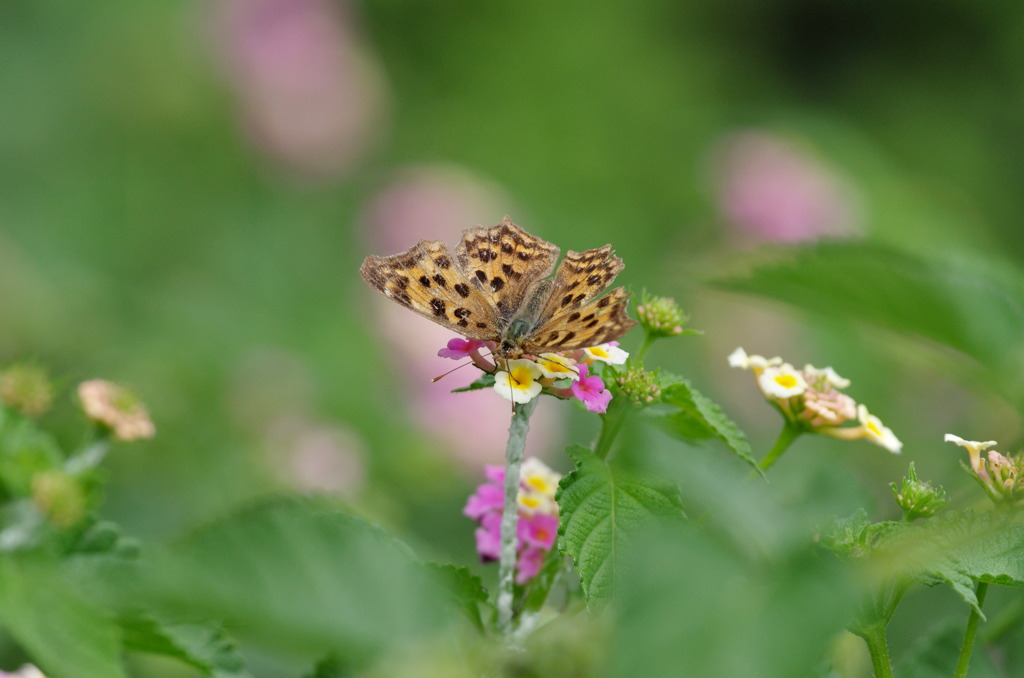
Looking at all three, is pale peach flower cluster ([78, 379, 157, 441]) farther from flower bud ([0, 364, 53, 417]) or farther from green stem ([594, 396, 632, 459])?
green stem ([594, 396, 632, 459])

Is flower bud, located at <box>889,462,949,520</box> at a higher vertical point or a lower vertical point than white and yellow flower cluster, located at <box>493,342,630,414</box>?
lower

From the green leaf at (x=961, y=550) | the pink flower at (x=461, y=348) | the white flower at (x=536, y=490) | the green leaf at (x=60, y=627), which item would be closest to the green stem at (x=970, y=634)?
the green leaf at (x=961, y=550)


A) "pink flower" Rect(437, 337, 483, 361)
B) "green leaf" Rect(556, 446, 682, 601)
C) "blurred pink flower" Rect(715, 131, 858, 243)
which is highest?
"blurred pink flower" Rect(715, 131, 858, 243)

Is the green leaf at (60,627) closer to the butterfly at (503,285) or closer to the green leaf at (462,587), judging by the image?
the green leaf at (462,587)

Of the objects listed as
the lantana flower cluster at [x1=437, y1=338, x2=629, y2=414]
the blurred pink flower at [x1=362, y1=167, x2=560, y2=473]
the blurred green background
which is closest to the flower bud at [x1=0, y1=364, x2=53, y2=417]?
the lantana flower cluster at [x1=437, y1=338, x2=629, y2=414]

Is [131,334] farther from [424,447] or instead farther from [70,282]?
[424,447]

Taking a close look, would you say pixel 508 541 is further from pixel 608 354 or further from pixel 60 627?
pixel 60 627

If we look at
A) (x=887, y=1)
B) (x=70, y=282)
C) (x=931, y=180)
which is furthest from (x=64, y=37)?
(x=887, y=1)
